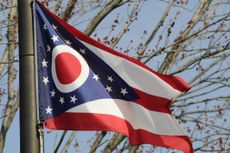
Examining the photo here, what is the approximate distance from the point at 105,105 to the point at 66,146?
4.29 m

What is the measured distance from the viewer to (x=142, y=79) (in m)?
6.77

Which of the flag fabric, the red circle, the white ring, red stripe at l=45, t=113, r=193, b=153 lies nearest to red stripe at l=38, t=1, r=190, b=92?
the flag fabric

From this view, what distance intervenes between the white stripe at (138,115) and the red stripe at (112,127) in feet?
0.17

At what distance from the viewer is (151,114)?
22.0 ft

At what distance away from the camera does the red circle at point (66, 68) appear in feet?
20.2

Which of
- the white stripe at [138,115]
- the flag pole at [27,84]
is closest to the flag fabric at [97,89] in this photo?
the white stripe at [138,115]

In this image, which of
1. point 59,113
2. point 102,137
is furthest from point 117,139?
point 59,113

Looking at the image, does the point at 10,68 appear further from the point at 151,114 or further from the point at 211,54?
the point at 151,114

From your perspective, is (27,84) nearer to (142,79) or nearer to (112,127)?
(112,127)

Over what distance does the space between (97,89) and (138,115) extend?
0.54 metres

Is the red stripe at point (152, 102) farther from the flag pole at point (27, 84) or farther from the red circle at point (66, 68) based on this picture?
the flag pole at point (27, 84)

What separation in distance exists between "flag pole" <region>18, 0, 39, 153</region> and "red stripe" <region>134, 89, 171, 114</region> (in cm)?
139

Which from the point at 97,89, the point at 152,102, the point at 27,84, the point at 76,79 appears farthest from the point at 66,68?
the point at 152,102

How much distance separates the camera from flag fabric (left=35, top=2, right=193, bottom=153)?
238 inches
